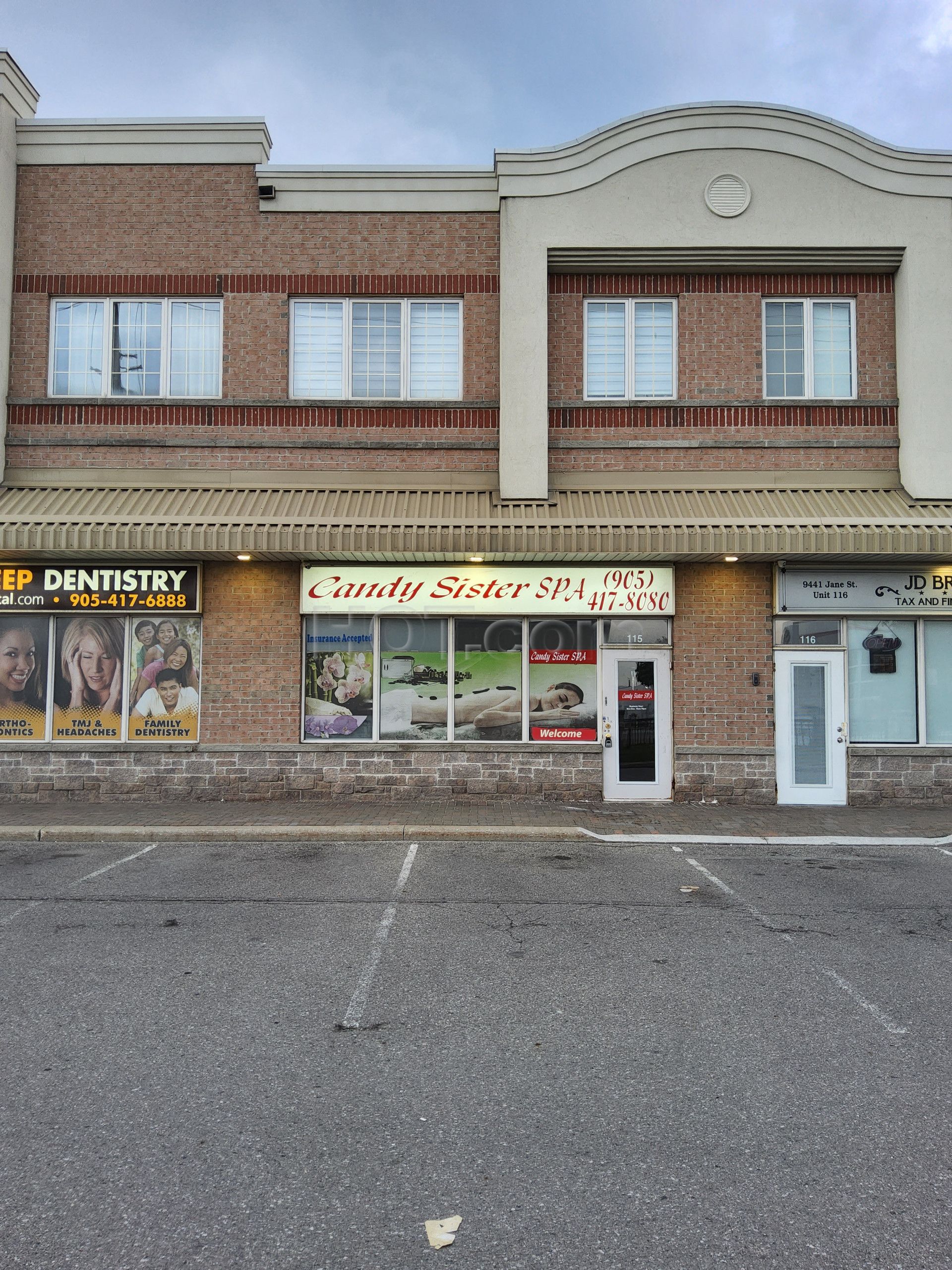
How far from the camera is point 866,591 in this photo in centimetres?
1224

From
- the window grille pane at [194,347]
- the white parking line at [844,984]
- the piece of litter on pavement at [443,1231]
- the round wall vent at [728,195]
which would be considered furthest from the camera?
the window grille pane at [194,347]

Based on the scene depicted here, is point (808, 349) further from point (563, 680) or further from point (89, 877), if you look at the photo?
point (89, 877)

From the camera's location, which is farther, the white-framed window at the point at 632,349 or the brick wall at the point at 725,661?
the white-framed window at the point at 632,349

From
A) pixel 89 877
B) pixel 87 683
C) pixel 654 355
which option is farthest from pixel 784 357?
pixel 89 877

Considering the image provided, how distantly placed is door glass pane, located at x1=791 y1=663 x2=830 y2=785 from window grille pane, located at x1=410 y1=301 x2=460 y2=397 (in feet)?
21.4

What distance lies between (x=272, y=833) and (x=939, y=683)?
9350mm

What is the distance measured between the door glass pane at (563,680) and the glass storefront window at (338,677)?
7.67 ft

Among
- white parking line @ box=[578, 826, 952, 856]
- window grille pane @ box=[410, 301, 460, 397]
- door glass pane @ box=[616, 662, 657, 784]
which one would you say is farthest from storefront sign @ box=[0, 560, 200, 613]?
white parking line @ box=[578, 826, 952, 856]

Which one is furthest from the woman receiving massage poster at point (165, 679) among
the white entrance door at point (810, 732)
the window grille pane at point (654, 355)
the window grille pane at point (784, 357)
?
the window grille pane at point (784, 357)

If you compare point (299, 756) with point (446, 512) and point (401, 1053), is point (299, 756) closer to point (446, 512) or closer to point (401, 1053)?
point (446, 512)

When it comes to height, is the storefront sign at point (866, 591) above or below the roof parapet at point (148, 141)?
below

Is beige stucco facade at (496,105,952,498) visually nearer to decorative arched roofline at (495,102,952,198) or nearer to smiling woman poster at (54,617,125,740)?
decorative arched roofline at (495,102,952,198)

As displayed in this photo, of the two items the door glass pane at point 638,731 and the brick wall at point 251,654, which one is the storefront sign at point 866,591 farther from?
the brick wall at point 251,654

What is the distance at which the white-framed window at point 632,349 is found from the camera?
12.9m
